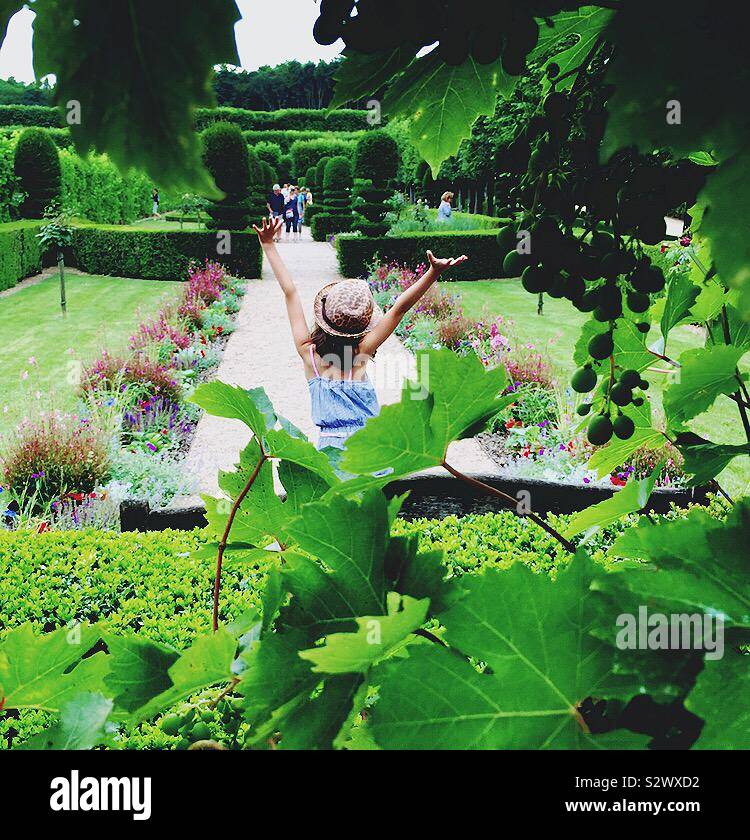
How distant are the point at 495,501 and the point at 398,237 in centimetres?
1292

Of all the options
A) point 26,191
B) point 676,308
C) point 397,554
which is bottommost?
point 397,554

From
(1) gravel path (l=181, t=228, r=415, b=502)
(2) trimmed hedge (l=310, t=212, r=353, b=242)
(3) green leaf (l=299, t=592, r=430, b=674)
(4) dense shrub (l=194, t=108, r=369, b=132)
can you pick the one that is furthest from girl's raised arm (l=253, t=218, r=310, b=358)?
(4) dense shrub (l=194, t=108, r=369, b=132)

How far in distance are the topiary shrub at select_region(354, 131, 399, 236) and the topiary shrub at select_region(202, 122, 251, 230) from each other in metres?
2.86

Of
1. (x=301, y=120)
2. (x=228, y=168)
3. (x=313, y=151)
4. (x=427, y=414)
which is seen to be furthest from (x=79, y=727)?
(x=301, y=120)

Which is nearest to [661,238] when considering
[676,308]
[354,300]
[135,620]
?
[676,308]

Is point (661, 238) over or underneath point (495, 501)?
over

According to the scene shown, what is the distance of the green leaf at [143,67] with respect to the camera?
53 centimetres

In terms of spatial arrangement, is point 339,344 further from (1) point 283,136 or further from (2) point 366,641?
(1) point 283,136

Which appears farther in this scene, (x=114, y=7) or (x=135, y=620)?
(x=135, y=620)

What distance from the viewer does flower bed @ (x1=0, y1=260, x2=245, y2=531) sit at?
5387mm

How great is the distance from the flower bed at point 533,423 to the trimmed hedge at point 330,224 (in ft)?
50.9

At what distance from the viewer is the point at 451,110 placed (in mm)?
940

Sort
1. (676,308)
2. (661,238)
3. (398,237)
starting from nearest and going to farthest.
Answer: (661,238), (676,308), (398,237)
